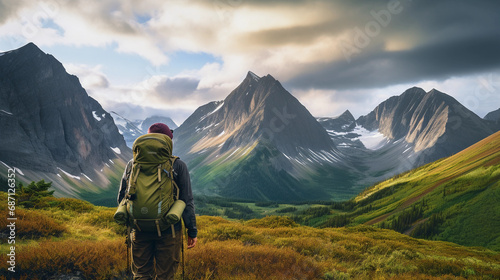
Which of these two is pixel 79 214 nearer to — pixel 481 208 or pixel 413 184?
pixel 481 208

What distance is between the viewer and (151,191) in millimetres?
6941

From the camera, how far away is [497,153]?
428 feet

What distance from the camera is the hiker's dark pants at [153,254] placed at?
24.0 ft

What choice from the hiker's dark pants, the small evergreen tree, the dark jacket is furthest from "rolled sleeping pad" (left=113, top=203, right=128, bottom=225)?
the small evergreen tree

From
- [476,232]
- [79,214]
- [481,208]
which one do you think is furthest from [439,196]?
[79,214]

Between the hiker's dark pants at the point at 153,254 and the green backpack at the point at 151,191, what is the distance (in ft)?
1.07

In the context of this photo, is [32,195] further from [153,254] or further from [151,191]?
[151,191]

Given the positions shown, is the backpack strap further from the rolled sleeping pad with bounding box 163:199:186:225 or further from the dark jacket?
the rolled sleeping pad with bounding box 163:199:186:225

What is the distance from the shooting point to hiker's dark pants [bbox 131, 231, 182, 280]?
287 inches

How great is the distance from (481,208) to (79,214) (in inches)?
4464

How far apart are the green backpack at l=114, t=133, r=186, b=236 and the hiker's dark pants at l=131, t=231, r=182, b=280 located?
0.33 metres

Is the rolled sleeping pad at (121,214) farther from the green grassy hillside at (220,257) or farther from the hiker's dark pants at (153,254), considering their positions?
the green grassy hillside at (220,257)

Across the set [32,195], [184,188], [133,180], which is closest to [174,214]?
[184,188]

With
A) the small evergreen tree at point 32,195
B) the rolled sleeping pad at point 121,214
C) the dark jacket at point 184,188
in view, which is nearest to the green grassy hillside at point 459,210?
the dark jacket at point 184,188
